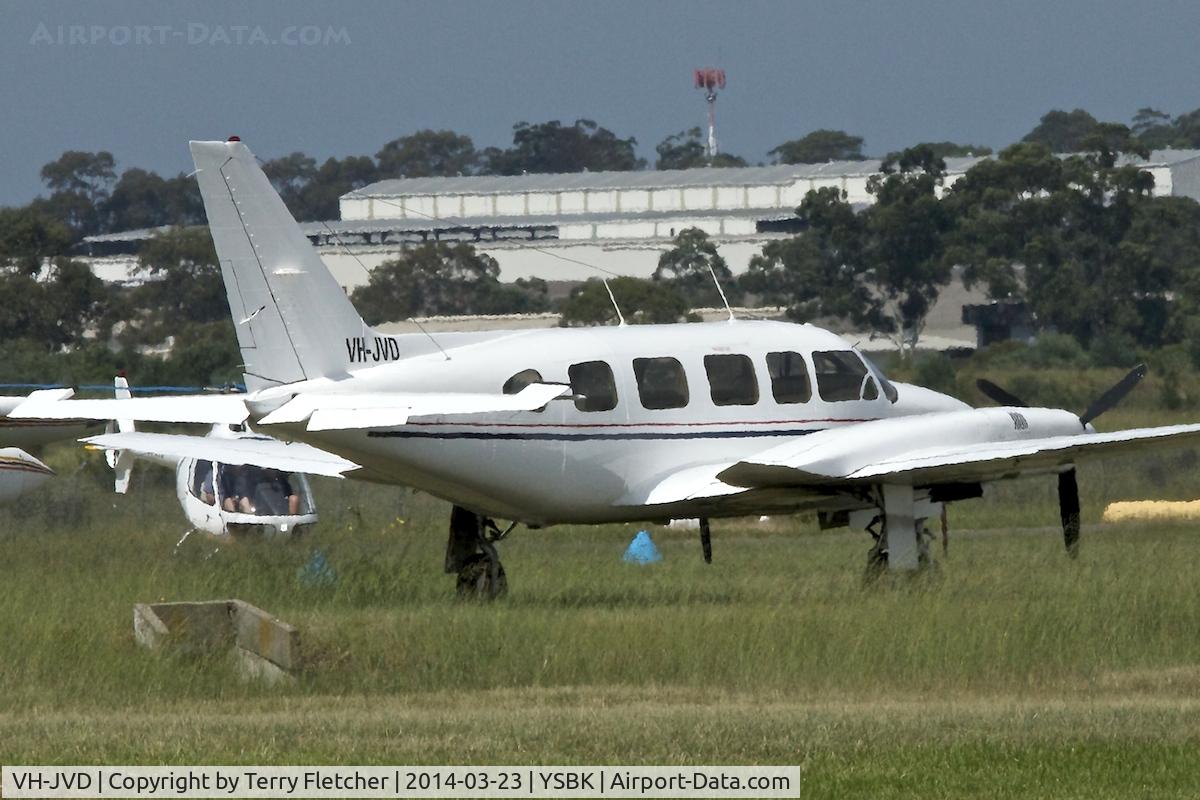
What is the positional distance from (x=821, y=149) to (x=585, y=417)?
519 feet

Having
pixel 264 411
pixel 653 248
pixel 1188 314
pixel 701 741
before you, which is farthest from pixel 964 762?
pixel 653 248

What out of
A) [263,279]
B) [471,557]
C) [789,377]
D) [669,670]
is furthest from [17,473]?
[669,670]

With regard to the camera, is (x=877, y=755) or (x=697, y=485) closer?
(x=877, y=755)

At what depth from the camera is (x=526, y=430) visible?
71.4 ft

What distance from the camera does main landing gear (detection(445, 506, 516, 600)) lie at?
2327 centimetres

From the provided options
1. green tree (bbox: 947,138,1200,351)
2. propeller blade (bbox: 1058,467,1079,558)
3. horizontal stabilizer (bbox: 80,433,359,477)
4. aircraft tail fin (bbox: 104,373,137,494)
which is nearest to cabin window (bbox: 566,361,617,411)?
horizontal stabilizer (bbox: 80,433,359,477)

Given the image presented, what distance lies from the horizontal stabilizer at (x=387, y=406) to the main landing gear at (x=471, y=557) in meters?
2.84

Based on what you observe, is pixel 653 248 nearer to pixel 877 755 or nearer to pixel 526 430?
pixel 526 430

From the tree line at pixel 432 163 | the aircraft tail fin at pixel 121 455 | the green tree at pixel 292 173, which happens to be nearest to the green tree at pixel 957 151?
the tree line at pixel 432 163

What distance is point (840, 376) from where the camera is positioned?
23953 millimetres

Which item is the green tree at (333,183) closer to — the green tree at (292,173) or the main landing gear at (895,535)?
the green tree at (292,173)

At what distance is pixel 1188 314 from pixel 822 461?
66.8 meters

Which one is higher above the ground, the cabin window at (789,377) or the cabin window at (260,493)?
the cabin window at (789,377)

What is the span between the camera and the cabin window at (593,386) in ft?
72.3
